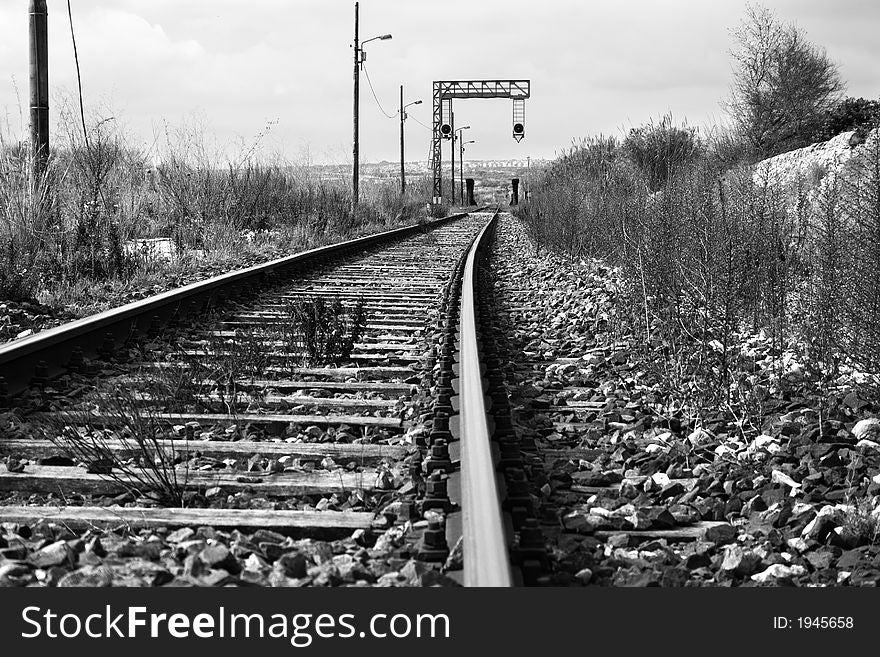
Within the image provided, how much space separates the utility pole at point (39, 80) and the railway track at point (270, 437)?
438cm

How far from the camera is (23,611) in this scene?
2.38 meters

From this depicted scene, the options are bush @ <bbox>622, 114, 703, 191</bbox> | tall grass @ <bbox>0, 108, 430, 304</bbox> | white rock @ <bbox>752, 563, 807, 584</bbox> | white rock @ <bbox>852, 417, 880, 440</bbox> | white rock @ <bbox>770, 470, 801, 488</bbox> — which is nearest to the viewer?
white rock @ <bbox>752, 563, 807, 584</bbox>

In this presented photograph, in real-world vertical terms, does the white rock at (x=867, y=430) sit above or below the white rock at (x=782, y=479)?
above

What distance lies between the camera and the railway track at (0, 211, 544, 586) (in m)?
3.08

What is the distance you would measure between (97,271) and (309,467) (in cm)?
717

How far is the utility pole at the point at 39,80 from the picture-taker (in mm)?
10641

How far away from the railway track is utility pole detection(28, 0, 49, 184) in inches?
172

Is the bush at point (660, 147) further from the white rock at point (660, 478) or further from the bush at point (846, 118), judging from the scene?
the white rock at point (660, 478)

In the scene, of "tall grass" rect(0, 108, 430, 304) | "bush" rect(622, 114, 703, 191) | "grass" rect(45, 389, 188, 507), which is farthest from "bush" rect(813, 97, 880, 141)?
"grass" rect(45, 389, 188, 507)

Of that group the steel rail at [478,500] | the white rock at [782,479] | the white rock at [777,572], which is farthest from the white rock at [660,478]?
the white rock at [777,572]

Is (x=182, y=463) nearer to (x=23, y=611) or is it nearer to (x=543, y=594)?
(x=23, y=611)

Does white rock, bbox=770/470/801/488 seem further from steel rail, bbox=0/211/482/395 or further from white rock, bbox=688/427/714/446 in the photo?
steel rail, bbox=0/211/482/395

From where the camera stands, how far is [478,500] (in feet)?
9.72

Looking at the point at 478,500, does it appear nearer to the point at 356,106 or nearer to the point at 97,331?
the point at 97,331
